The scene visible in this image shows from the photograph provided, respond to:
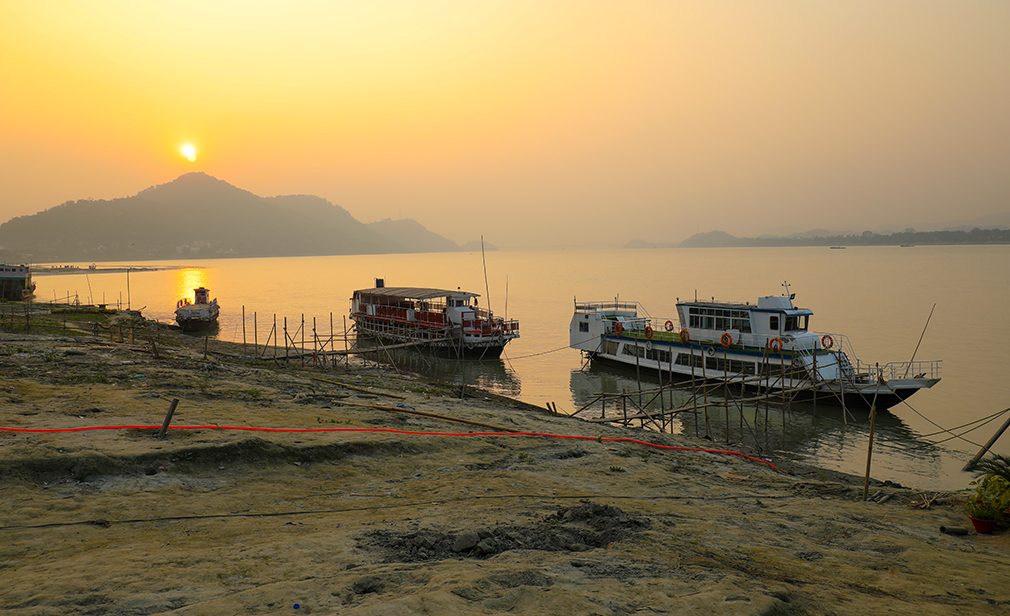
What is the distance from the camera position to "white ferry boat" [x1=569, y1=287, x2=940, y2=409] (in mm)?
33531

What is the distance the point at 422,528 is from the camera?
34.3ft

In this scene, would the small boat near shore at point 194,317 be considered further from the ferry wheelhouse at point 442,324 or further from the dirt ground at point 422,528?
the dirt ground at point 422,528

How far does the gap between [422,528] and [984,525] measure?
35.9 feet

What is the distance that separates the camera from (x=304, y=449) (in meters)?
14.7

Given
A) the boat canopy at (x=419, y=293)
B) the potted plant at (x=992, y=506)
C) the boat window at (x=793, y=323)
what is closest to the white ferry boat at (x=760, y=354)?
the boat window at (x=793, y=323)

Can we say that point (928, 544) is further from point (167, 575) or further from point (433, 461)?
point (167, 575)

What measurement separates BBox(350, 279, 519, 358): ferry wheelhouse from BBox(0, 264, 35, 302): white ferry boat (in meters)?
50.7

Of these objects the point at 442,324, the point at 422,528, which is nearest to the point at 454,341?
the point at 442,324

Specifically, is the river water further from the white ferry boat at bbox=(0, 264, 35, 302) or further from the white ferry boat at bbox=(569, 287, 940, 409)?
the white ferry boat at bbox=(0, 264, 35, 302)

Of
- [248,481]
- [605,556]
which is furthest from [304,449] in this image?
[605,556]

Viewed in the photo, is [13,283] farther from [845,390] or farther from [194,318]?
[845,390]

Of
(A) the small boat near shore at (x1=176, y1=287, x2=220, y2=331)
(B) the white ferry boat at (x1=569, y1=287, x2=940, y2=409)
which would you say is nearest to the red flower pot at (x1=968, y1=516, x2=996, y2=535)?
(B) the white ferry boat at (x1=569, y1=287, x2=940, y2=409)

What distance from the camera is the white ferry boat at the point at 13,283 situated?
257ft

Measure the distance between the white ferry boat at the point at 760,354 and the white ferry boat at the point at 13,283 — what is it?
74495 millimetres
